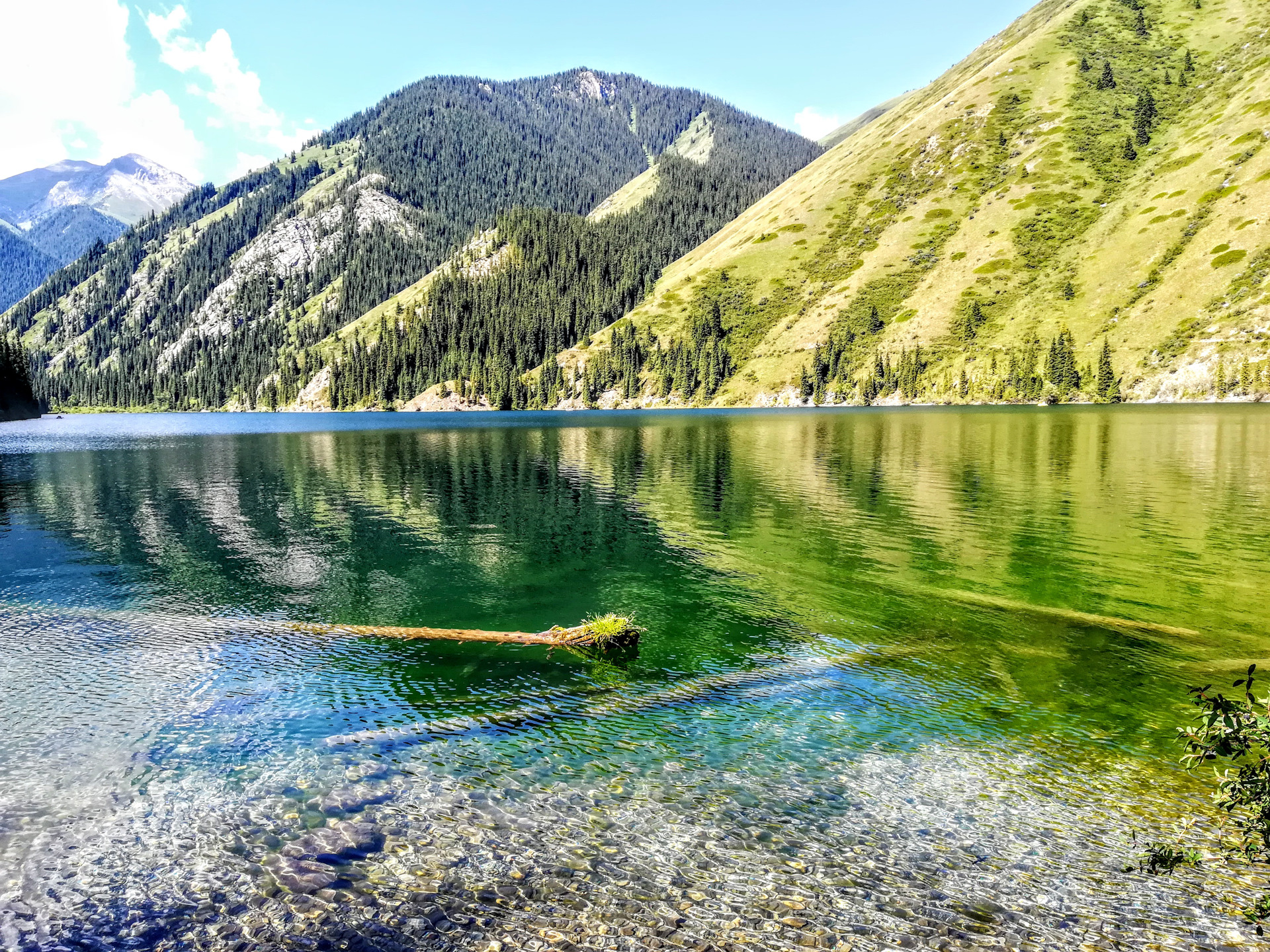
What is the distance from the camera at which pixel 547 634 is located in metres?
26.7

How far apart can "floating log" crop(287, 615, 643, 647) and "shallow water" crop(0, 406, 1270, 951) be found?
79 centimetres

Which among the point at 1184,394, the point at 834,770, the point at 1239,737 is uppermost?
the point at 1184,394

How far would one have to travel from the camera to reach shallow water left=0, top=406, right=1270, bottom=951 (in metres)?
12.2

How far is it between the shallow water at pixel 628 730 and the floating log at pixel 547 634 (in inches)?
31.1

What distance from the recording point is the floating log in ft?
86.1

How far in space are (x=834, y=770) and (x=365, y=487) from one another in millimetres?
62994

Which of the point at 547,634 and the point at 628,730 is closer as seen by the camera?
the point at 628,730

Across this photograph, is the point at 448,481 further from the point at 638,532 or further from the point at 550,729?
the point at 550,729

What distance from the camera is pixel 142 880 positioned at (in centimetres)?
1304

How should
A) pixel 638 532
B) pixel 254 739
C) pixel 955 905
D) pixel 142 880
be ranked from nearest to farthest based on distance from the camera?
pixel 955 905 → pixel 142 880 → pixel 254 739 → pixel 638 532

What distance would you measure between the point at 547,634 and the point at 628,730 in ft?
25.8

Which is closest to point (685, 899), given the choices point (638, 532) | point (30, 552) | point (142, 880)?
point (142, 880)

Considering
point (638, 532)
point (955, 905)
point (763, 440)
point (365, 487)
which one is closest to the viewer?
point (955, 905)

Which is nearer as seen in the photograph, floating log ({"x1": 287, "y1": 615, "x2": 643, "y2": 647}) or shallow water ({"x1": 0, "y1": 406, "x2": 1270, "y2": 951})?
shallow water ({"x1": 0, "y1": 406, "x2": 1270, "y2": 951})
